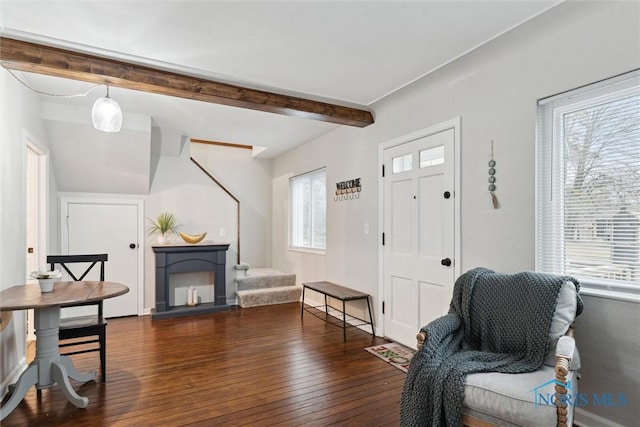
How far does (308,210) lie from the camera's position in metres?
5.72

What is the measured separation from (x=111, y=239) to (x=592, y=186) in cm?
514

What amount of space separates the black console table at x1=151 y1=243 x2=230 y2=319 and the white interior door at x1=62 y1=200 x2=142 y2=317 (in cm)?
39

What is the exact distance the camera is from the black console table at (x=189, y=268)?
15.4 ft

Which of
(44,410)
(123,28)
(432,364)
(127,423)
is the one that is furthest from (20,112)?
(432,364)

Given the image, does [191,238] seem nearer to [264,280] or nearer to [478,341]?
[264,280]

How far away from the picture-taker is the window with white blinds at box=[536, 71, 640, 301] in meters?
1.96

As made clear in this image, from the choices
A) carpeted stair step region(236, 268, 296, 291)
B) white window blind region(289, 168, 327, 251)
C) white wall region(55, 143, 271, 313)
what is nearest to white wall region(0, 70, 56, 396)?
white wall region(55, 143, 271, 313)

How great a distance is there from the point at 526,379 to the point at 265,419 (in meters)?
1.52

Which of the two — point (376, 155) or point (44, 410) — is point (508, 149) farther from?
point (44, 410)

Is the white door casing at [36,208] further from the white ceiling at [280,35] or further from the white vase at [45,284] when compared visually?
the white vase at [45,284]

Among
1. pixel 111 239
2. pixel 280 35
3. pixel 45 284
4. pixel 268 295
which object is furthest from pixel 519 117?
pixel 111 239

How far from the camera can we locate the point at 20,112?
2947mm

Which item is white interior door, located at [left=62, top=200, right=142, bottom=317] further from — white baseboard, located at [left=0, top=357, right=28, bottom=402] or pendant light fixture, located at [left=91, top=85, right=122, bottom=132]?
pendant light fixture, located at [left=91, top=85, right=122, bottom=132]

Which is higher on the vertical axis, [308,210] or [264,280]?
[308,210]
